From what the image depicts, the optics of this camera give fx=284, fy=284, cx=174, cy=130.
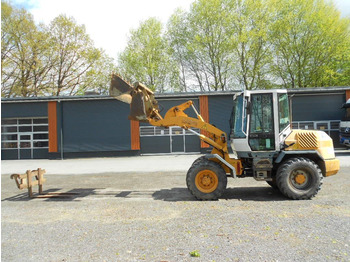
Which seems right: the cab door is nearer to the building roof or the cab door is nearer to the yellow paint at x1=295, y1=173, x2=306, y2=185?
the yellow paint at x1=295, y1=173, x2=306, y2=185

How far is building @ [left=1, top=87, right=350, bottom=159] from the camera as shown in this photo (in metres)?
22.3

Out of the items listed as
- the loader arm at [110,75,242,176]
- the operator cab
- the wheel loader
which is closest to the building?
the loader arm at [110,75,242,176]

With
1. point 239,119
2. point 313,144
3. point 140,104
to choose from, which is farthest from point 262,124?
point 140,104

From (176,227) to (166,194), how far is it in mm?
3076

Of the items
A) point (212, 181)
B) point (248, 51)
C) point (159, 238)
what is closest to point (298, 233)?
point (159, 238)

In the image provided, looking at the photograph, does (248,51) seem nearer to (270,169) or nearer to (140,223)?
(270,169)

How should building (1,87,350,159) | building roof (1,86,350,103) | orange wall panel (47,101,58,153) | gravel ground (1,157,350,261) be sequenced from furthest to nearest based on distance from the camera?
orange wall panel (47,101,58,153), building (1,87,350,159), building roof (1,86,350,103), gravel ground (1,157,350,261)

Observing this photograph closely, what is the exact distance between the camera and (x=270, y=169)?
7.39 m

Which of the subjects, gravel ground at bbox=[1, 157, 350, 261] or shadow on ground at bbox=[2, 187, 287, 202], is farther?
shadow on ground at bbox=[2, 187, 287, 202]

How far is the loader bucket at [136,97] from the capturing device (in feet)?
25.0

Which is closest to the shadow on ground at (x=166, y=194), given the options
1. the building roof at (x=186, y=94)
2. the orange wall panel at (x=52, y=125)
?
the building roof at (x=186, y=94)

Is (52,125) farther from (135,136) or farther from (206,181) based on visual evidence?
(206,181)

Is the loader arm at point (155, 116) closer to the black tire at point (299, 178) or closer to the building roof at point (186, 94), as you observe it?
the black tire at point (299, 178)

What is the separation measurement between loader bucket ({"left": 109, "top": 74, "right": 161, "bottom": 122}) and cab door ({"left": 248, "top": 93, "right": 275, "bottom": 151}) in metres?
2.70
